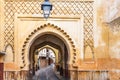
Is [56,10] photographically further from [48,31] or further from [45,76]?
[45,76]

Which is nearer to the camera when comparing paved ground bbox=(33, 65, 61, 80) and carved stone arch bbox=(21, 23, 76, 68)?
carved stone arch bbox=(21, 23, 76, 68)

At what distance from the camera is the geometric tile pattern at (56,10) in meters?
12.5

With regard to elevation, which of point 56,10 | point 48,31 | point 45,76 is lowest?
point 45,76

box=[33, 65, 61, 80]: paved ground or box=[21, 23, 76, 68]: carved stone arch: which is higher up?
box=[21, 23, 76, 68]: carved stone arch

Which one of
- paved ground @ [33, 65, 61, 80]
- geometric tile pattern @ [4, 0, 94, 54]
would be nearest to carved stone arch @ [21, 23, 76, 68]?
geometric tile pattern @ [4, 0, 94, 54]

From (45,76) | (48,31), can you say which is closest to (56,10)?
(48,31)

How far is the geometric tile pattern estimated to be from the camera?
1249 cm

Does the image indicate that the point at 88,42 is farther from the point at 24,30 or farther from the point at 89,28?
the point at 24,30

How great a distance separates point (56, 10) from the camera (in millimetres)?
12586

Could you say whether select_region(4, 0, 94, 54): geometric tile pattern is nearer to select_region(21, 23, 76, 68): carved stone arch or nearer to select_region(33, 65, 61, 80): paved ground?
select_region(21, 23, 76, 68): carved stone arch

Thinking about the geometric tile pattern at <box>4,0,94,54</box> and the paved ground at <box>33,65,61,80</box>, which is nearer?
the geometric tile pattern at <box>4,0,94,54</box>

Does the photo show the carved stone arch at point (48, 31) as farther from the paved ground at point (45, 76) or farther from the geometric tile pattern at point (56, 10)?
the paved ground at point (45, 76)

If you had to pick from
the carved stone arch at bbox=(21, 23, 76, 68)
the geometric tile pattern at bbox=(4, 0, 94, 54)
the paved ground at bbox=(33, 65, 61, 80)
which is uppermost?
the geometric tile pattern at bbox=(4, 0, 94, 54)

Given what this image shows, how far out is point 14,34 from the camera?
1246 centimetres
